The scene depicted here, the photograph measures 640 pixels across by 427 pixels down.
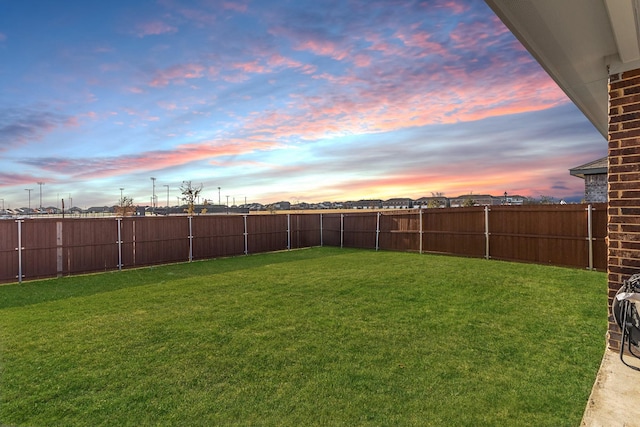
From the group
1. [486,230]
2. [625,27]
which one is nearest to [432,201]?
[486,230]

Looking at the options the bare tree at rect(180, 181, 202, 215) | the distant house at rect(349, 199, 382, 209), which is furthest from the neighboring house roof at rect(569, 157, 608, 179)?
the bare tree at rect(180, 181, 202, 215)

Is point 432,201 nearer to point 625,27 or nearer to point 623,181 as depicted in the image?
point 623,181

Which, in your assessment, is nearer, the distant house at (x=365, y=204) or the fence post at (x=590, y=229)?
the fence post at (x=590, y=229)

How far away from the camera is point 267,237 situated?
632 inches

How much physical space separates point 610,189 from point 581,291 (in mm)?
4359

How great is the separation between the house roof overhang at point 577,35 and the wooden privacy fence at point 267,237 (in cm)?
756

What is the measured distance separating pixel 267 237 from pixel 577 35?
14337mm

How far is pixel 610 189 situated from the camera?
10.9 ft

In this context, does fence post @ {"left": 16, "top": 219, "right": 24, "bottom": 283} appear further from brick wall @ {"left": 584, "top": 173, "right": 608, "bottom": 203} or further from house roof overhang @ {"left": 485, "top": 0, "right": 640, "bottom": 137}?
brick wall @ {"left": 584, "top": 173, "right": 608, "bottom": 203}

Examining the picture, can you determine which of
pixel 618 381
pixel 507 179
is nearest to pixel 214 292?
pixel 618 381

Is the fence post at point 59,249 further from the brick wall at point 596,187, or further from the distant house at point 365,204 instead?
the distant house at point 365,204

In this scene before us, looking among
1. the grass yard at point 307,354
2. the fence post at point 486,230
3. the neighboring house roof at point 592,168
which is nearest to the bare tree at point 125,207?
the grass yard at point 307,354

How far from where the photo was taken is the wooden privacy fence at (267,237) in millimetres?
9453

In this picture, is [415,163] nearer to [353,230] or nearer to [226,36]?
[353,230]
